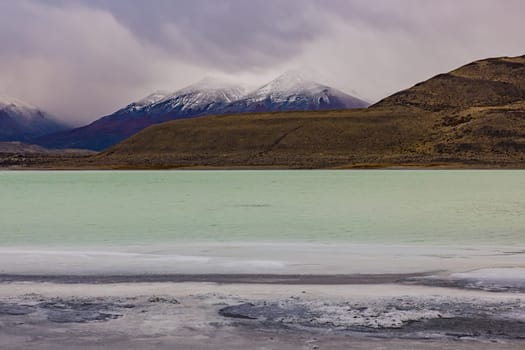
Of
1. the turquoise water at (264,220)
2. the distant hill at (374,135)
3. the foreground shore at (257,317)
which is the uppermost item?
the distant hill at (374,135)

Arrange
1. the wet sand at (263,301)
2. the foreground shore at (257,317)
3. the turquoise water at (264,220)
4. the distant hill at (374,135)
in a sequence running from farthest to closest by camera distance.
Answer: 1. the distant hill at (374,135)
2. the turquoise water at (264,220)
3. the wet sand at (263,301)
4. the foreground shore at (257,317)

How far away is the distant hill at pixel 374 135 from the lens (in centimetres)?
14112

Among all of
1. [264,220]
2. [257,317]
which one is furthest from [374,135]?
[257,317]

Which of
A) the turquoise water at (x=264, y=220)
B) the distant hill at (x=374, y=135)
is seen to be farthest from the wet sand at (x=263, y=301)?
the distant hill at (x=374, y=135)

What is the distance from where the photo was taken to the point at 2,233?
2723cm

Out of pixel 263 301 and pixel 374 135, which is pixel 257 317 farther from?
pixel 374 135

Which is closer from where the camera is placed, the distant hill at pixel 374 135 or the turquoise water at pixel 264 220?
the turquoise water at pixel 264 220

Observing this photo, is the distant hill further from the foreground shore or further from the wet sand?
the foreground shore

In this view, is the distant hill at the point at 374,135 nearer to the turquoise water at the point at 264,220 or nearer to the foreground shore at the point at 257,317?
the turquoise water at the point at 264,220

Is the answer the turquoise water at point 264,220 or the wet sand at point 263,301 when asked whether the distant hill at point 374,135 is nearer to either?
the turquoise water at point 264,220

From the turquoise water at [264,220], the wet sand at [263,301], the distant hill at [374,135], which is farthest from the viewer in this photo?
the distant hill at [374,135]

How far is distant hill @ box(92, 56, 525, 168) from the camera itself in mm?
141125

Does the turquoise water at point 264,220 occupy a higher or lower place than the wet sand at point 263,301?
higher

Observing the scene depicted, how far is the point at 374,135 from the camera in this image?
158 m
